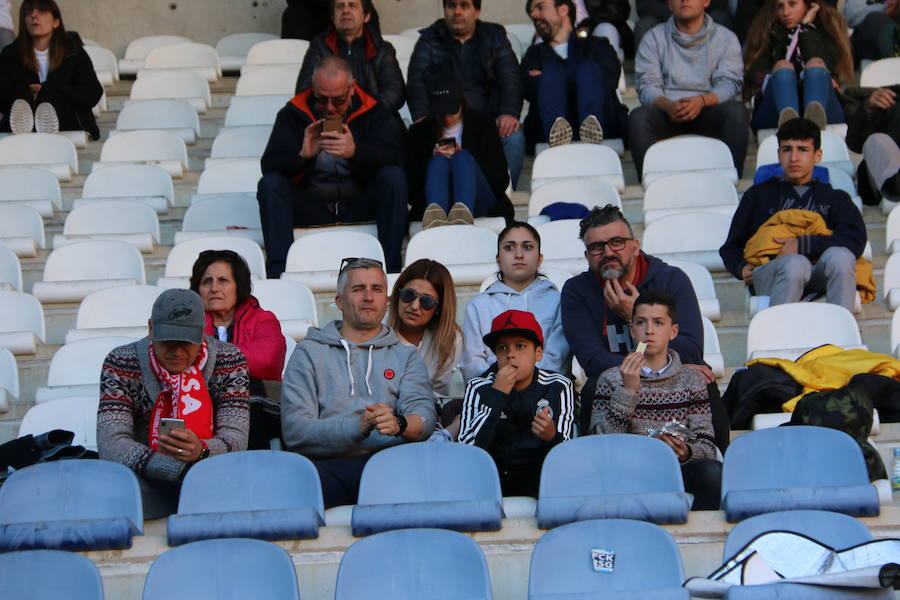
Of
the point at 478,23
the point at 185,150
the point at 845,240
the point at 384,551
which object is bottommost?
the point at 384,551

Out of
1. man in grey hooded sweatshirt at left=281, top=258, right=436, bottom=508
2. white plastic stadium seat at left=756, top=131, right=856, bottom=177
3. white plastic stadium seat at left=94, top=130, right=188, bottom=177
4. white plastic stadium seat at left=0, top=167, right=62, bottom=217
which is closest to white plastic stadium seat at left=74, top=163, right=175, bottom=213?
white plastic stadium seat at left=0, top=167, right=62, bottom=217

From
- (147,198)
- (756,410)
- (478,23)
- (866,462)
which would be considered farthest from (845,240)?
(147,198)

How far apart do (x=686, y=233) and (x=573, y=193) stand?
627 mm

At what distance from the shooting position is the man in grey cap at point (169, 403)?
4.83m

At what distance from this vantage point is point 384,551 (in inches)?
163

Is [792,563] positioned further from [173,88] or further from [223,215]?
[173,88]

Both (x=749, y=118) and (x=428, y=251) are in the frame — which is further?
(x=749, y=118)

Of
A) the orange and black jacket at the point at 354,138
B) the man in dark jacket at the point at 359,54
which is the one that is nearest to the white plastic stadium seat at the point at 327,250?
the orange and black jacket at the point at 354,138

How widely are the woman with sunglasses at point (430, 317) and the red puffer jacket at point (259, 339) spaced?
17.5 inches

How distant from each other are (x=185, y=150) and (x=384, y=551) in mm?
4800

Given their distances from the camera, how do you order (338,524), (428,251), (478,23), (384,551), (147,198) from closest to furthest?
(384,551)
(338,524)
(428,251)
(147,198)
(478,23)

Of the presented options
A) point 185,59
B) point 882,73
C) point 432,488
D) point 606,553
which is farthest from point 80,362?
point 882,73

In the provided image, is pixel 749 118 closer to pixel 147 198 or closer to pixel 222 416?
pixel 147 198

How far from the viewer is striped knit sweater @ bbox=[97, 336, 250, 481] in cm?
484
